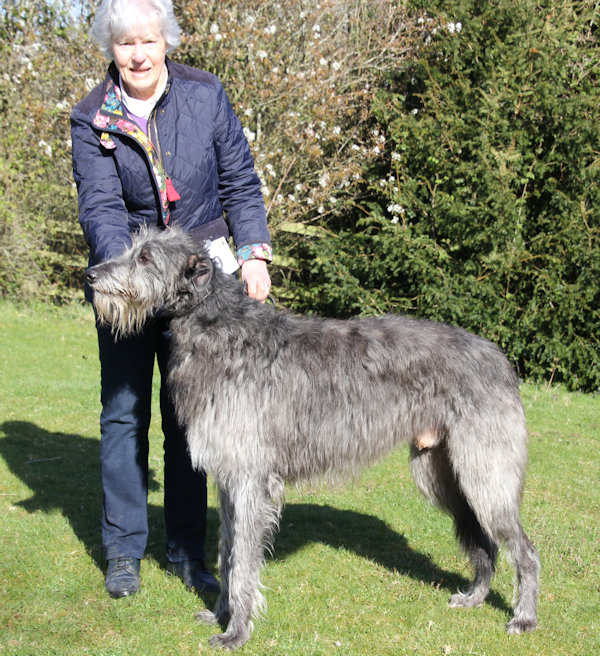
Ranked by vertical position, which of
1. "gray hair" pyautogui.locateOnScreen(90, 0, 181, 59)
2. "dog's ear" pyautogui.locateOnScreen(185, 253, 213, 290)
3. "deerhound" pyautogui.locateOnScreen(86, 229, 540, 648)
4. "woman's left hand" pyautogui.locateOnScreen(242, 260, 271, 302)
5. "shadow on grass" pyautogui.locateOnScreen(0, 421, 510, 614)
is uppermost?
"gray hair" pyautogui.locateOnScreen(90, 0, 181, 59)

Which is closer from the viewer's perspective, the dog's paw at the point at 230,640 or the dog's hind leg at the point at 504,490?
the dog's paw at the point at 230,640

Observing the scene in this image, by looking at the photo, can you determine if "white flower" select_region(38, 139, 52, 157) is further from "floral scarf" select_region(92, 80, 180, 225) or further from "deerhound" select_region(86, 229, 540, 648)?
"deerhound" select_region(86, 229, 540, 648)

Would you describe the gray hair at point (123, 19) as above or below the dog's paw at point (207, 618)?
above

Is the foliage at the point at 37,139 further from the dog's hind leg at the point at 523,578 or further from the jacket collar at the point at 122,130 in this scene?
the dog's hind leg at the point at 523,578

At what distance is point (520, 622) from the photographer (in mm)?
3846

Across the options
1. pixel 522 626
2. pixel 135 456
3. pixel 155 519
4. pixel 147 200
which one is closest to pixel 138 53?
pixel 147 200

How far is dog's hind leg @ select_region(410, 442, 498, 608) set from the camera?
13.6 ft

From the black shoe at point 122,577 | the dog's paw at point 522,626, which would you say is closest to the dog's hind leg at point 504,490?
the dog's paw at point 522,626

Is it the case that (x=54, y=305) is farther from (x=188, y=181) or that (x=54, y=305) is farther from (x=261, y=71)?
(x=188, y=181)

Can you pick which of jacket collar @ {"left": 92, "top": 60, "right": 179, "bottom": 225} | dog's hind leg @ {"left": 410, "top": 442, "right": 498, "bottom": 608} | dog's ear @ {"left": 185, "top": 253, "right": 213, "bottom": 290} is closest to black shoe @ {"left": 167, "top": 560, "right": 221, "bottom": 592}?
dog's hind leg @ {"left": 410, "top": 442, "right": 498, "bottom": 608}

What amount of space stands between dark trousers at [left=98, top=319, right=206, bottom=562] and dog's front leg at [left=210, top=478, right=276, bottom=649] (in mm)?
808

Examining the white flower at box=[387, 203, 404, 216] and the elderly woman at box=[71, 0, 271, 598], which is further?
the white flower at box=[387, 203, 404, 216]

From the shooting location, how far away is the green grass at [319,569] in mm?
3707

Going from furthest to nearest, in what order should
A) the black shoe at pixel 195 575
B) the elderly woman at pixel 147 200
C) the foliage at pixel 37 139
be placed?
the foliage at pixel 37 139 < the black shoe at pixel 195 575 < the elderly woman at pixel 147 200
